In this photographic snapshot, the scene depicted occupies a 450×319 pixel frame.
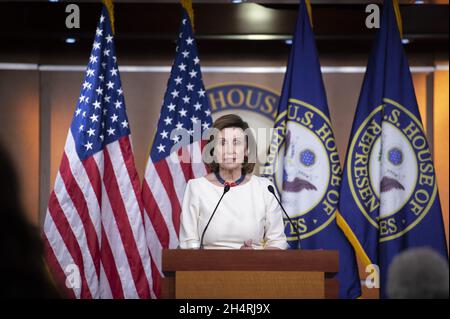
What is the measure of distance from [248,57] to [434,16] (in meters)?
1.49

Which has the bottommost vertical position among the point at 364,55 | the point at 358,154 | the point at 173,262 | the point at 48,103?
the point at 173,262

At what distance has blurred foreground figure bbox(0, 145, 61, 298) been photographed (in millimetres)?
1087

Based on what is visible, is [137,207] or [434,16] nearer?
[137,207]

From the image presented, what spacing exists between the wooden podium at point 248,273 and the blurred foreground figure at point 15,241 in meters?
1.88

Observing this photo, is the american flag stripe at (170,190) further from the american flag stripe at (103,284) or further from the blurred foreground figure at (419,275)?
the blurred foreground figure at (419,275)

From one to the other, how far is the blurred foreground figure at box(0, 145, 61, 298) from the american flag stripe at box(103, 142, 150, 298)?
3580mm

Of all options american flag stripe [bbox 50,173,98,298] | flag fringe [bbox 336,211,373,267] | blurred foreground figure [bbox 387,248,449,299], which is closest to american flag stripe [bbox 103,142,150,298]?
american flag stripe [bbox 50,173,98,298]

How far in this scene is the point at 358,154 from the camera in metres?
4.75

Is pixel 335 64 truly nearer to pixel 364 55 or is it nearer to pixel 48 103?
pixel 364 55

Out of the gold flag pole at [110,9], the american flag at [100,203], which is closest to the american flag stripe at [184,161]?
the american flag at [100,203]

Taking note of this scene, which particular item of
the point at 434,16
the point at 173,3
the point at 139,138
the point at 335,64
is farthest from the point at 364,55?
the point at 139,138

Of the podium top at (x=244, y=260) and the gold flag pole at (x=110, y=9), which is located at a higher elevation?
the gold flag pole at (x=110, y=9)

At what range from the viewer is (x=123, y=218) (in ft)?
15.4

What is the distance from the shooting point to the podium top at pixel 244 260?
2.97m
